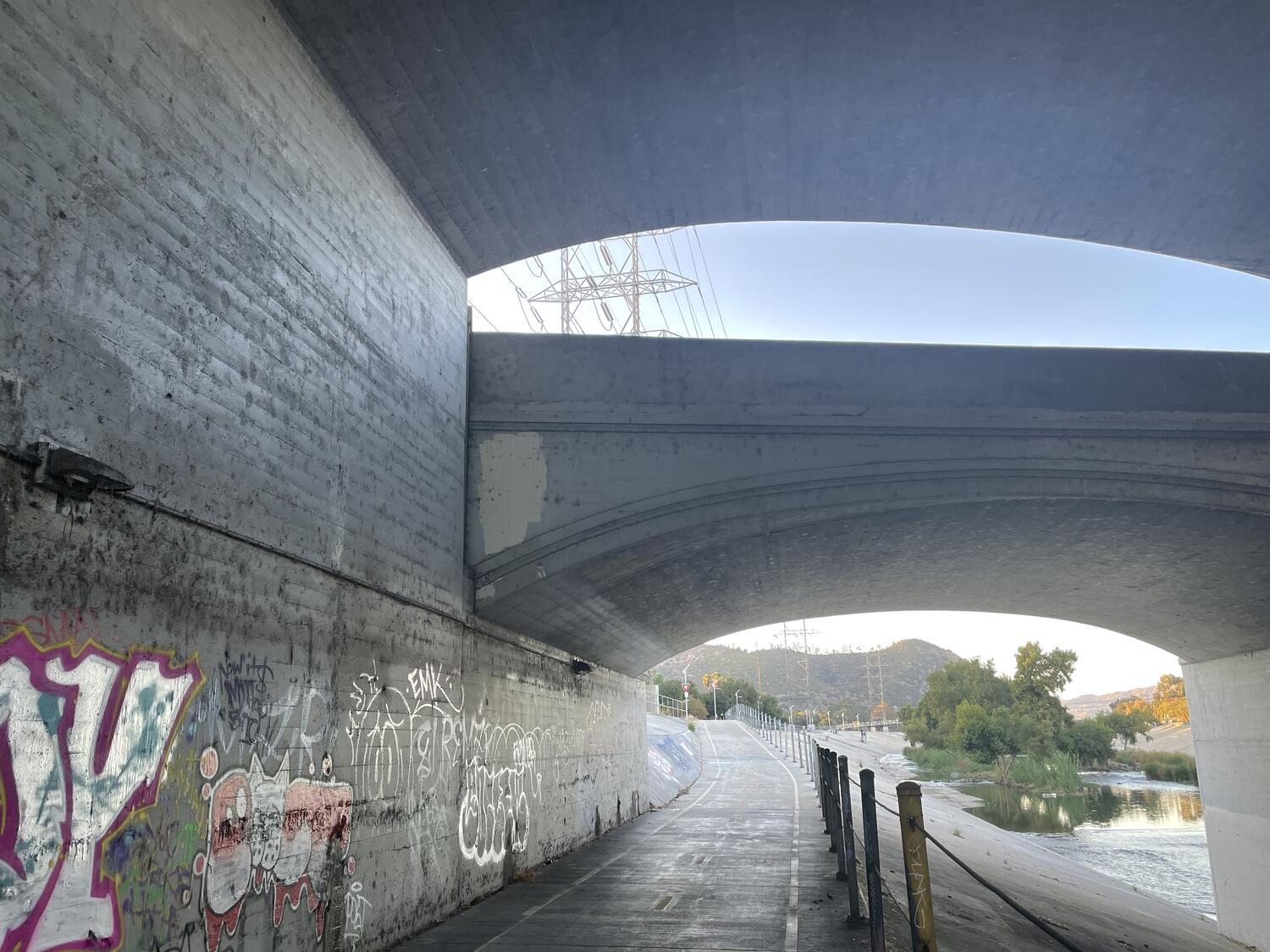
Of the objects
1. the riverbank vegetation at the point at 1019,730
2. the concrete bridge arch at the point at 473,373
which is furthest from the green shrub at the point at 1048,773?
the concrete bridge arch at the point at 473,373

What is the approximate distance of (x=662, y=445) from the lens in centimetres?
1257

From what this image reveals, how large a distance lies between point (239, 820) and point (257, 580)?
1718 millimetres

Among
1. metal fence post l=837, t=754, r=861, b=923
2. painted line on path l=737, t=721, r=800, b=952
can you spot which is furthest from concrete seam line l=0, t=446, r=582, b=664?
painted line on path l=737, t=721, r=800, b=952

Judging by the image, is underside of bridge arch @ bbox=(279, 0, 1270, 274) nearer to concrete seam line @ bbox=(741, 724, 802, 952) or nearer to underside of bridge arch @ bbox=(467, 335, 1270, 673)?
underside of bridge arch @ bbox=(467, 335, 1270, 673)

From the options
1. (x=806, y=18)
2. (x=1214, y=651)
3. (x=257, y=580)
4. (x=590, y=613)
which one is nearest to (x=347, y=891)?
(x=257, y=580)

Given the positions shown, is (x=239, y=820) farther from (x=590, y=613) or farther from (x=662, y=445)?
(x=590, y=613)

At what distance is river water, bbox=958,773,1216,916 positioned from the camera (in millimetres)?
26547

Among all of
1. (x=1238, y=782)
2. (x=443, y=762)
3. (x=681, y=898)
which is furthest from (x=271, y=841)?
(x=1238, y=782)

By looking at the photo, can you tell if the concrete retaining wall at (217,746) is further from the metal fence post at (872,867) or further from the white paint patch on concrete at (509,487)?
the metal fence post at (872,867)

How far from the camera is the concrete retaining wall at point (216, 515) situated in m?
5.02

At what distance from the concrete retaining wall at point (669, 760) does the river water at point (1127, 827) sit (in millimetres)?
11982

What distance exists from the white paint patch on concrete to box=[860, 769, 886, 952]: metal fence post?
5692 mm

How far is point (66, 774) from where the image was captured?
198 inches

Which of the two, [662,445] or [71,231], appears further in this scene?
[662,445]
